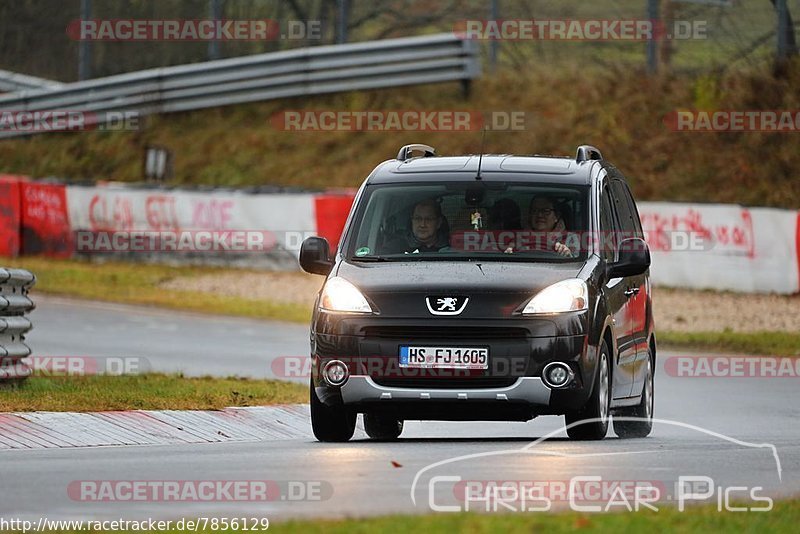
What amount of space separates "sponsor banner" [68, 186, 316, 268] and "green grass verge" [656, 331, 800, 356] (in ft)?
27.7

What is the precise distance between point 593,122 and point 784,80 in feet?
11.6

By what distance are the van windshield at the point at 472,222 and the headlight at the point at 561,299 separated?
21.8 inches

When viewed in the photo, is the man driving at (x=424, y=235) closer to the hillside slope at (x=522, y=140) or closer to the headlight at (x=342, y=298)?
the headlight at (x=342, y=298)

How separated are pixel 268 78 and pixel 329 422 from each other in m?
25.3

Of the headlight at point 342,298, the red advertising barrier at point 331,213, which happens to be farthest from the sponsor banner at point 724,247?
the headlight at point 342,298

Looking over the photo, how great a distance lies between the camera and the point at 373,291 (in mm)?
11461

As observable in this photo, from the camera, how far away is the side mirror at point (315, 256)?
1211 centimetres

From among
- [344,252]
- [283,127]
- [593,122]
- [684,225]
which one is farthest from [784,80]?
[344,252]

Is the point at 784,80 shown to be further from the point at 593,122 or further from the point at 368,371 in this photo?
the point at 368,371

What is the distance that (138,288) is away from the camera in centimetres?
2961

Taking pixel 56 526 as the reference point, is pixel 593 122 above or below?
above

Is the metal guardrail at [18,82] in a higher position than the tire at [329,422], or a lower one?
higher

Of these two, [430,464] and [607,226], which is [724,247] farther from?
[430,464]

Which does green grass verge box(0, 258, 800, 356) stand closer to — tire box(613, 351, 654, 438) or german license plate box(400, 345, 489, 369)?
tire box(613, 351, 654, 438)
